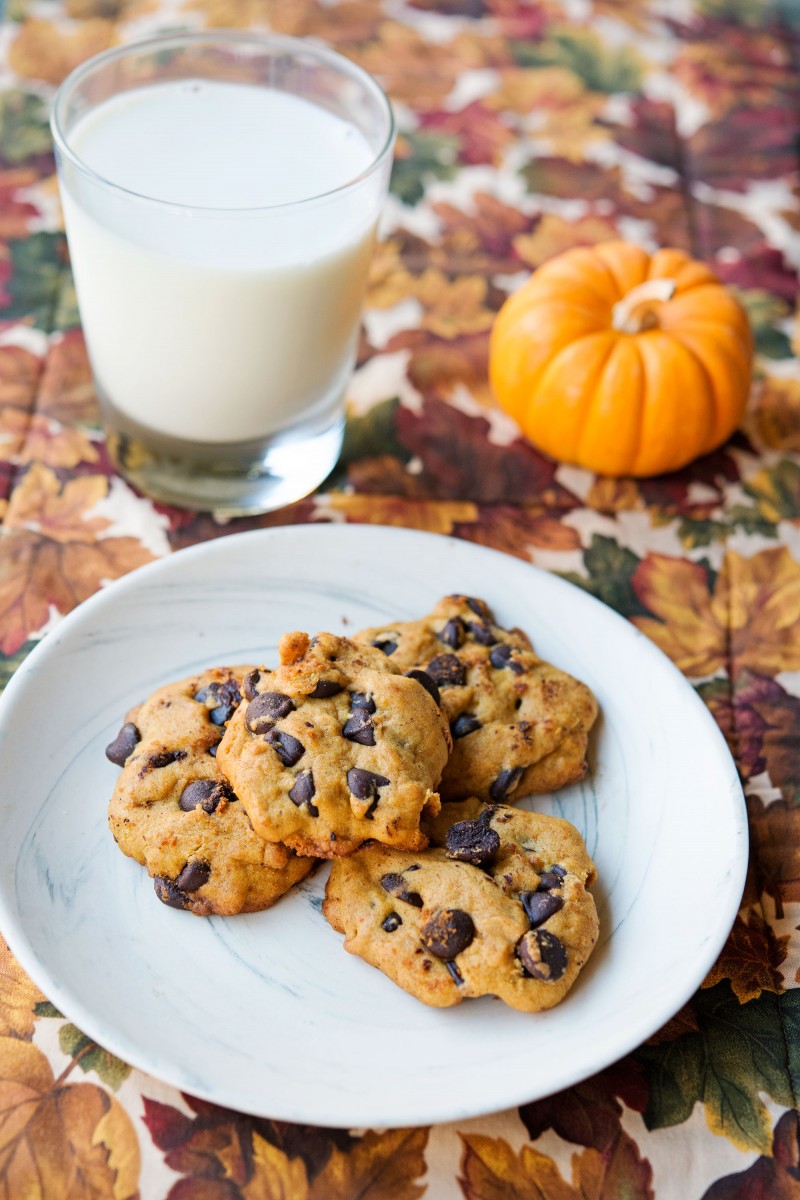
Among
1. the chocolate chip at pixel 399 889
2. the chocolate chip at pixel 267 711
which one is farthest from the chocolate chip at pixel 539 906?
the chocolate chip at pixel 267 711

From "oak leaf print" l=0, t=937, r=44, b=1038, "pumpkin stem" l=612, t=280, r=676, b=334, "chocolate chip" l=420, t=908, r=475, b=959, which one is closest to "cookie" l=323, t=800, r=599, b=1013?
"chocolate chip" l=420, t=908, r=475, b=959

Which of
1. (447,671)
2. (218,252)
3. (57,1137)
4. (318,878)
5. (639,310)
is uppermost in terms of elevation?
(218,252)

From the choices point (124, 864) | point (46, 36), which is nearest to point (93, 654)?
point (124, 864)

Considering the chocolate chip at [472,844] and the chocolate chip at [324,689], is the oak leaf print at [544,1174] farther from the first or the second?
the chocolate chip at [324,689]

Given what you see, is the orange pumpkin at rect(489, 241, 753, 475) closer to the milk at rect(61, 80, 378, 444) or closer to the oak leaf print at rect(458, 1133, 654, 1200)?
the milk at rect(61, 80, 378, 444)

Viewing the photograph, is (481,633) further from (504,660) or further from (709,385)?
(709,385)

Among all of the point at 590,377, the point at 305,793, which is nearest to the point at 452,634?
the point at 305,793
